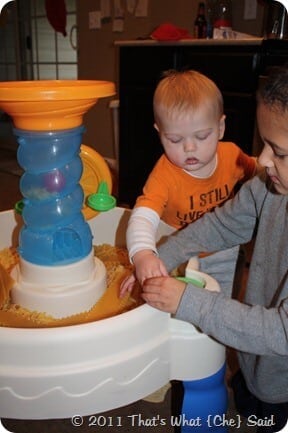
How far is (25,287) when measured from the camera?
0.68 meters

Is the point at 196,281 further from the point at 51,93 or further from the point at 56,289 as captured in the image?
the point at 51,93

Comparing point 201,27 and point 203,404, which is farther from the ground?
point 201,27

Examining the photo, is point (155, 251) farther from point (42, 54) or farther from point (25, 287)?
point (42, 54)

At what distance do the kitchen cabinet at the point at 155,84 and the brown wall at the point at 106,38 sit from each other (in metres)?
0.42

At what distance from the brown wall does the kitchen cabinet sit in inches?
16.7

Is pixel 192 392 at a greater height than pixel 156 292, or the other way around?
pixel 156 292

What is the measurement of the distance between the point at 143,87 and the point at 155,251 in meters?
1.47

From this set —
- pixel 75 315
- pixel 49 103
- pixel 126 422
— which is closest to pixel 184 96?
pixel 49 103

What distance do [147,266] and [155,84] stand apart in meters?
1.47

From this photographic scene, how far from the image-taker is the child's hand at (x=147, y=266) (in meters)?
0.67

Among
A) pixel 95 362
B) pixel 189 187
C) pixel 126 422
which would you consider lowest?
pixel 126 422

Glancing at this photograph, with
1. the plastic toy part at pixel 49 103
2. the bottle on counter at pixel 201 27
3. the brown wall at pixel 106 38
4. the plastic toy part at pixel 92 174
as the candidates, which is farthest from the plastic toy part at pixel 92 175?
the brown wall at pixel 106 38

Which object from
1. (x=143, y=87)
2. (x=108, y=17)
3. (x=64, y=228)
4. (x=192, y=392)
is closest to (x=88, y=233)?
(x=64, y=228)

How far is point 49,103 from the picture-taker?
57cm
